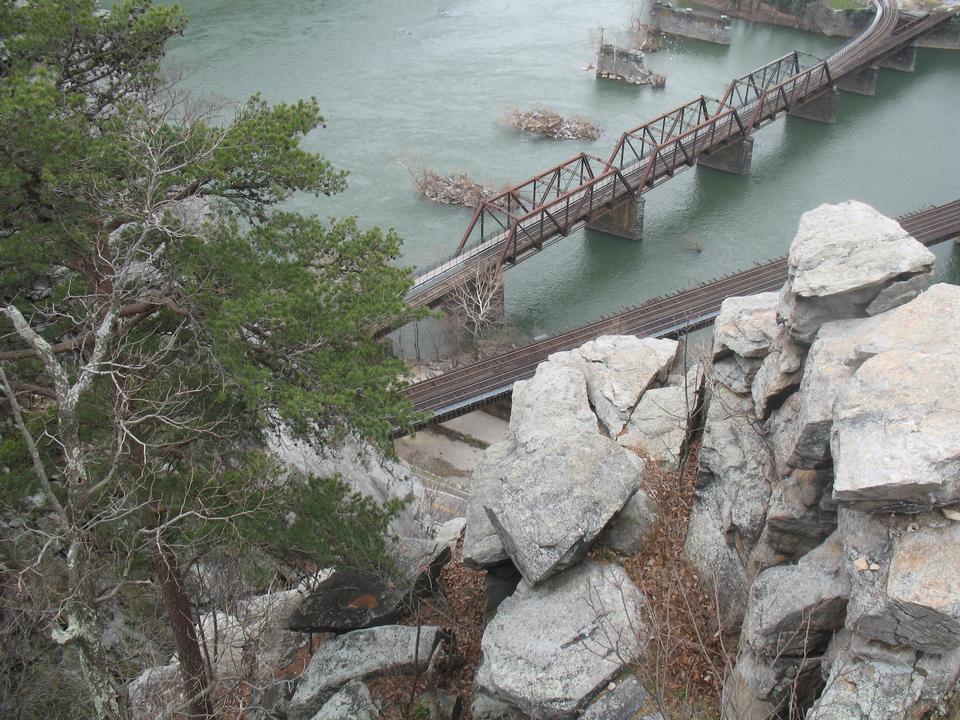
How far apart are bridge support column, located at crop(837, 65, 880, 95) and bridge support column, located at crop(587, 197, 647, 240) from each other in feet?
96.7

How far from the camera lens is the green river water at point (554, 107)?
163ft

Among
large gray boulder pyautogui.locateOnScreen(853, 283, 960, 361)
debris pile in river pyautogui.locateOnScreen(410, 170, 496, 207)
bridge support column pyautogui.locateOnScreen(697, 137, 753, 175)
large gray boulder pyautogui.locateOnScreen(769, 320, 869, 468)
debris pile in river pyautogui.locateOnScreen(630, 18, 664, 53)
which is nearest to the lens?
large gray boulder pyautogui.locateOnScreen(853, 283, 960, 361)

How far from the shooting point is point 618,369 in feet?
73.8

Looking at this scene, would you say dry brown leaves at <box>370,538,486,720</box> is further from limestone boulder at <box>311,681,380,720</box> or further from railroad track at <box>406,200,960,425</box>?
railroad track at <box>406,200,960,425</box>

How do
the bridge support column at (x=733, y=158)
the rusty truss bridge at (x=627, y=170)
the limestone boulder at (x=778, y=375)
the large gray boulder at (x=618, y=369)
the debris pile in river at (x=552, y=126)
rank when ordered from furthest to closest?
the debris pile in river at (x=552, y=126) < the bridge support column at (x=733, y=158) < the rusty truss bridge at (x=627, y=170) < the large gray boulder at (x=618, y=369) < the limestone boulder at (x=778, y=375)

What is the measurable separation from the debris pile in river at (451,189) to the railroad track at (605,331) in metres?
14.6

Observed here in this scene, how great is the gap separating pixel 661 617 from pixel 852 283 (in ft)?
20.3

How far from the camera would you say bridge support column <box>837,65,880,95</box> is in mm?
69562

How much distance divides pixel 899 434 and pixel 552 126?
51.9 metres

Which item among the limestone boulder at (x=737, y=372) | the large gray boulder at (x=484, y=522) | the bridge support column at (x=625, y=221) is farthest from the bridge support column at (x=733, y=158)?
the large gray boulder at (x=484, y=522)

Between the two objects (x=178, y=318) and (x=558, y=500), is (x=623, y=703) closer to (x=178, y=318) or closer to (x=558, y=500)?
(x=558, y=500)

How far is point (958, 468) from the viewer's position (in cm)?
1095

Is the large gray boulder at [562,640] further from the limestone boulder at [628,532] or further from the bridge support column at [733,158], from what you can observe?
the bridge support column at [733,158]

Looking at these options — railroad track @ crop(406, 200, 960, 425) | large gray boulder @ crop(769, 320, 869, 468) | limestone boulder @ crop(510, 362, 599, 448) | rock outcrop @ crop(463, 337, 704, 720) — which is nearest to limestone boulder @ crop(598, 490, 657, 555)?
rock outcrop @ crop(463, 337, 704, 720)
